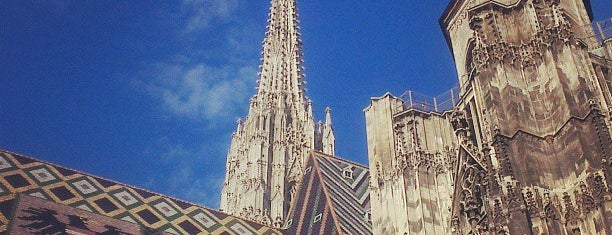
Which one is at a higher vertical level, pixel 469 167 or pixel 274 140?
pixel 274 140

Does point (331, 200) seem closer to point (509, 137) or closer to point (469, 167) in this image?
point (469, 167)

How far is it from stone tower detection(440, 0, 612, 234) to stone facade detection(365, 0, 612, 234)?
2cm

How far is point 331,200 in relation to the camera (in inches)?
936

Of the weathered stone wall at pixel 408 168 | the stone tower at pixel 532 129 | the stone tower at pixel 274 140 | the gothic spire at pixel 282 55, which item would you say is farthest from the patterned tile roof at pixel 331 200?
the gothic spire at pixel 282 55

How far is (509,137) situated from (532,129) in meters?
0.45

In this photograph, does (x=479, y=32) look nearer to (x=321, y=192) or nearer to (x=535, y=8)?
(x=535, y=8)

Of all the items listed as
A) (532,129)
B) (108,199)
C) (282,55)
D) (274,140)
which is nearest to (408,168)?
(532,129)

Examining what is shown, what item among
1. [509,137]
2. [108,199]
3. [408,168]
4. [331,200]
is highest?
[331,200]

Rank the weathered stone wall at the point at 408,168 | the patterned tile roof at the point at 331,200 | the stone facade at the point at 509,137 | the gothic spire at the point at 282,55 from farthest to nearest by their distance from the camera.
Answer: the gothic spire at the point at 282,55 → the patterned tile roof at the point at 331,200 → the weathered stone wall at the point at 408,168 → the stone facade at the point at 509,137

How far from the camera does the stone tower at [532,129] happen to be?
32.6ft

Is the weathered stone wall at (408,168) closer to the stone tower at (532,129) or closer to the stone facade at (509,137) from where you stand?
the stone facade at (509,137)

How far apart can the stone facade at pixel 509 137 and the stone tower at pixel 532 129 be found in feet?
0.06

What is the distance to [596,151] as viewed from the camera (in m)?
10.1

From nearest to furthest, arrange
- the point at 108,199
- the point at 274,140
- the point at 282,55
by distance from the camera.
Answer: the point at 108,199 < the point at 274,140 < the point at 282,55
